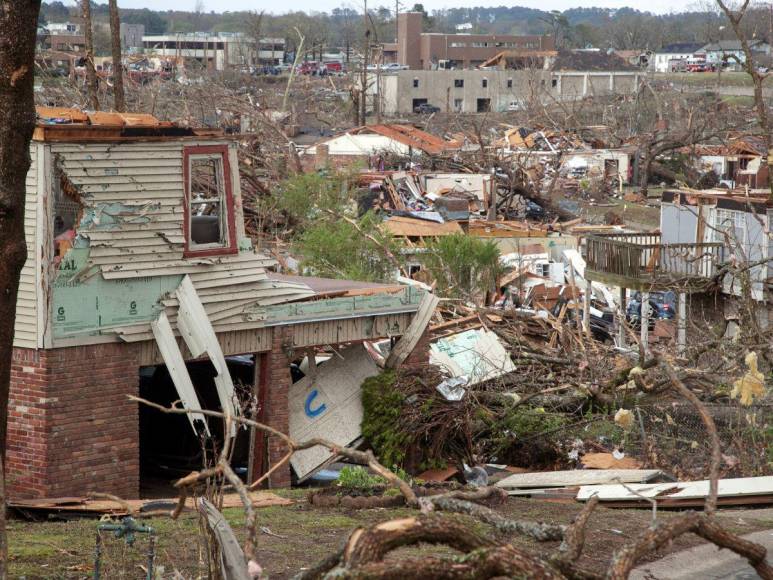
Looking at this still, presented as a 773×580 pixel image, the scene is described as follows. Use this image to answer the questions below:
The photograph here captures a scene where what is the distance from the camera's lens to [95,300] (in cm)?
1248

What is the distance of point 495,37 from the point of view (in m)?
142

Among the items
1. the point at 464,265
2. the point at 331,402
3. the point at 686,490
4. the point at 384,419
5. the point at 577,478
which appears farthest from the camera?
the point at 464,265

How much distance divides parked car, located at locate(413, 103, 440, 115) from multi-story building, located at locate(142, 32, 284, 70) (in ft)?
59.4

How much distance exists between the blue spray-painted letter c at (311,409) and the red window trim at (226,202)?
2377mm

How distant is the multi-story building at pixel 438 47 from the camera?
130m

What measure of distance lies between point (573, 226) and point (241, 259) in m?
24.8

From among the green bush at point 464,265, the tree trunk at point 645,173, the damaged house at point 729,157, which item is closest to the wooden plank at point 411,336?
the green bush at point 464,265

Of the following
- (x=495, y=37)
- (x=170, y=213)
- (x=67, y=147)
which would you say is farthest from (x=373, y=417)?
(x=495, y=37)

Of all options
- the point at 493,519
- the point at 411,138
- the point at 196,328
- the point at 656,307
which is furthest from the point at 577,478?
the point at 411,138

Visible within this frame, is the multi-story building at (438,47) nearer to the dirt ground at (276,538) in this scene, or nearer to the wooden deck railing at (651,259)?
the wooden deck railing at (651,259)

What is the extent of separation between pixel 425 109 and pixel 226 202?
7756cm

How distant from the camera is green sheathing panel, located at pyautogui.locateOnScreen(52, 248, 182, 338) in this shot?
1223cm

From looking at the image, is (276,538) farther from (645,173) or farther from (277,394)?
(645,173)

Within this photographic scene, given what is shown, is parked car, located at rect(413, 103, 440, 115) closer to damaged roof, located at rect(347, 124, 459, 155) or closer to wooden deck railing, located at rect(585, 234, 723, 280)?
damaged roof, located at rect(347, 124, 459, 155)
